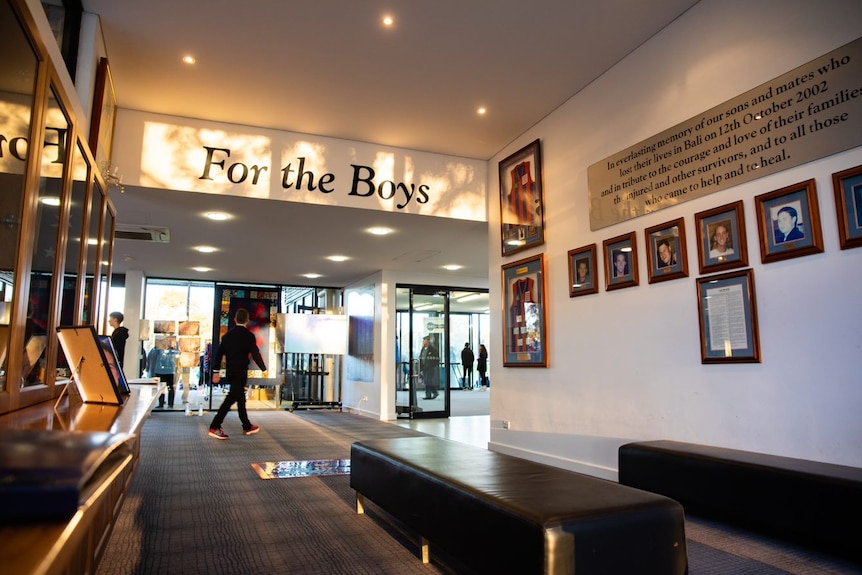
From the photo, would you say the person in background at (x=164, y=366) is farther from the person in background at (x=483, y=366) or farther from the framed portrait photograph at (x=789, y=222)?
the framed portrait photograph at (x=789, y=222)

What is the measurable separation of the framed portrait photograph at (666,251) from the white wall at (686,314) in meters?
0.06

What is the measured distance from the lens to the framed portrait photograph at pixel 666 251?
4.02m

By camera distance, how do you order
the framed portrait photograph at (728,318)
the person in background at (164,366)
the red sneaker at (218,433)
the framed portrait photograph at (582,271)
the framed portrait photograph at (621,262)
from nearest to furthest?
the framed portrait photograph at (728,318), the framed portrait photograph at (621,262), the framed portrait photograph at (582,271), the red sneaker at (218,433), the person in background at (164,366)

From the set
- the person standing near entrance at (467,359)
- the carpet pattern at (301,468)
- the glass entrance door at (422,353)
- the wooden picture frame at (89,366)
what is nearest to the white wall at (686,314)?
the carpet pattern at (301,468)

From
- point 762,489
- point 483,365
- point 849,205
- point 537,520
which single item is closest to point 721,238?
point 849,205

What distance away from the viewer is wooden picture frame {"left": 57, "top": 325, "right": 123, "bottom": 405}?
2.36 meters

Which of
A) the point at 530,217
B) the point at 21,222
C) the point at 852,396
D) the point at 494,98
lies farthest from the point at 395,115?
the point at 852,396

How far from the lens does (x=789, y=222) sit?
329 centimetres

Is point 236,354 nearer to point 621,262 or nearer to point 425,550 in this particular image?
point 621,262

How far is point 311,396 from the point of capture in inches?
466

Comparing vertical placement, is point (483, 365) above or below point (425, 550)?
above

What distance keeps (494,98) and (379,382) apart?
5.80 meters

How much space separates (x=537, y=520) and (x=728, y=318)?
8.19 feet

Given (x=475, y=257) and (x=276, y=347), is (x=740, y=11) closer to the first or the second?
(x=475, y=257)
